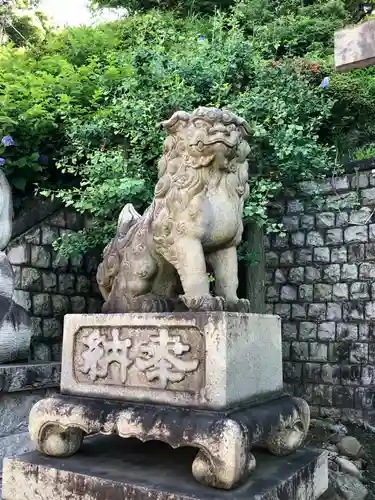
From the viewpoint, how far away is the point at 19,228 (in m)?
5.12

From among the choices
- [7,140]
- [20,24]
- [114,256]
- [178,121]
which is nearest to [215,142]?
[178,121]

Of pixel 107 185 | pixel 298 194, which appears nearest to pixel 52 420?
pixel 107 185

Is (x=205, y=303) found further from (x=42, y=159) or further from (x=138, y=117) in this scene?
(x=42, y=159)

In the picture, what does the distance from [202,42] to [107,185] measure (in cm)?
219

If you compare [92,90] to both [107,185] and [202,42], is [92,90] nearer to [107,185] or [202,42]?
[202,42]

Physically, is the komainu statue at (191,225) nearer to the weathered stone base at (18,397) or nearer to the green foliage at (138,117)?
the weathered stone base at (18,397)

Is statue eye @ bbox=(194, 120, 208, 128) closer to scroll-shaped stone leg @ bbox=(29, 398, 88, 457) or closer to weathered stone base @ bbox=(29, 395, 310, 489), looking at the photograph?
weathered stone base @ bbox=(29, 395, 310, 489)

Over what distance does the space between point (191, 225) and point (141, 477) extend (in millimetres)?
1104

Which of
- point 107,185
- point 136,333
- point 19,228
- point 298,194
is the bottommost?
point 136,333

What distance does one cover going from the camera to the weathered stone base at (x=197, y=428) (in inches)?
69.7

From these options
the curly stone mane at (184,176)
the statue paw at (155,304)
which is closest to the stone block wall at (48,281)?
the statue paw at (155,304)

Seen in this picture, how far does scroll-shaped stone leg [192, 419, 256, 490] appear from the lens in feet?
5.74

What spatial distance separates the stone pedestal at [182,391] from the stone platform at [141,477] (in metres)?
0.07

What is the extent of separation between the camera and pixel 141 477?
1.97 meters
